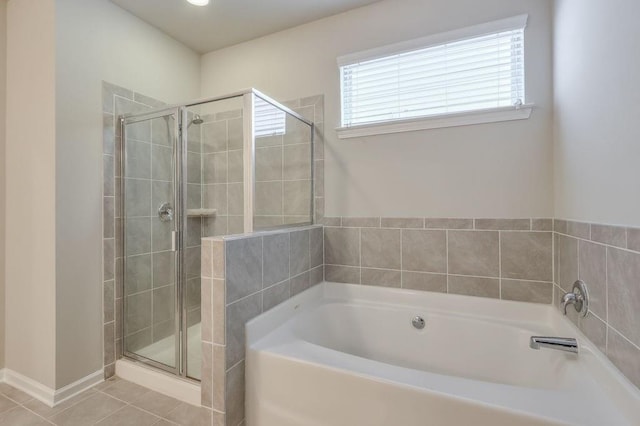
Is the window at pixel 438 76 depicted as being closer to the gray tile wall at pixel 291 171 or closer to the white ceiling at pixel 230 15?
the gray tile wall at pixel 291 171

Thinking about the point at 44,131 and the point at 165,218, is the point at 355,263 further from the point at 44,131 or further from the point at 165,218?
the point at 44,131

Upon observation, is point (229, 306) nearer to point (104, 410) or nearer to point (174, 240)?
point (174, 240)

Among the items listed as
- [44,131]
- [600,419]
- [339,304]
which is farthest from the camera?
[339,304]

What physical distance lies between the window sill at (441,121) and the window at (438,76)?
2 centimetres

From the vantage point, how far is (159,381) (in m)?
1.83

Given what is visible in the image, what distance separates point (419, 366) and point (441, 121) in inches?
60.0

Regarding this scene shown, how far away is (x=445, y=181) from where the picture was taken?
6.09 feet

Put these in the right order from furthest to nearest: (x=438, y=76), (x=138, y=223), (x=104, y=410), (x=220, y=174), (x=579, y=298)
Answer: (x=220, y=174) < (x=138, y=223) < (x=438, y=76) < (x=104, y=410) < (x=579, y=298)

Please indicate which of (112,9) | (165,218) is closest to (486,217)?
(165,218)

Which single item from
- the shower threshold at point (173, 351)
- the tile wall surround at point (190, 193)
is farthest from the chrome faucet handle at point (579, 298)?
the shower threshold at point (173, 351)

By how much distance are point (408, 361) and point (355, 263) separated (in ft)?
2.28

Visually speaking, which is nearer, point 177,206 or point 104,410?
point 104,410

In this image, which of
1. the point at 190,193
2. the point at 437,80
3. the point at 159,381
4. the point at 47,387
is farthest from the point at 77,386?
the point at 437,80

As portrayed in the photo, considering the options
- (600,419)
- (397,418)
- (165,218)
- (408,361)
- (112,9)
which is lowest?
(408,361)
